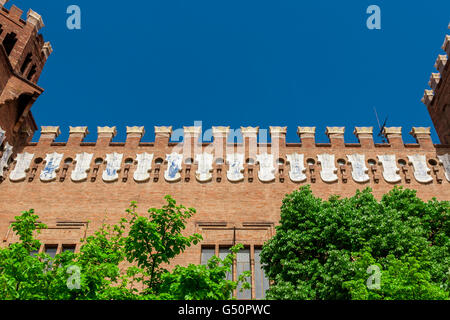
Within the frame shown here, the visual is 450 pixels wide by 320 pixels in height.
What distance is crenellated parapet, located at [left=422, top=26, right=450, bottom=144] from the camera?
23.0 metres

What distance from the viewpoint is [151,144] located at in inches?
874

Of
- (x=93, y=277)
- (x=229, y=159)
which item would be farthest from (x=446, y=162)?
(x=93, y=277)

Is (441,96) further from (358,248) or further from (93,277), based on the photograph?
(93,277)

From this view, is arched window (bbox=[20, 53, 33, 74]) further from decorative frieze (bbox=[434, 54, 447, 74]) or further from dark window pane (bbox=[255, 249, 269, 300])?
decorative frieze (bbox=[434, 54, 447, 74])

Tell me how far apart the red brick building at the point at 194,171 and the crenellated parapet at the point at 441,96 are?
0.10m

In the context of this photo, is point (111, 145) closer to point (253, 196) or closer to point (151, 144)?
point (151, 144)

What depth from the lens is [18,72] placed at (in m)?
22.2

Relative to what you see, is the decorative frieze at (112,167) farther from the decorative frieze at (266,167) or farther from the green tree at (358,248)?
the green tree at (358,248)

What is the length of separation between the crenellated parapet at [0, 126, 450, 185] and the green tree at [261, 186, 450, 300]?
17.2 ft

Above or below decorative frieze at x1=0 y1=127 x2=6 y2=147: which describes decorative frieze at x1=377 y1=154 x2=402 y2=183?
below

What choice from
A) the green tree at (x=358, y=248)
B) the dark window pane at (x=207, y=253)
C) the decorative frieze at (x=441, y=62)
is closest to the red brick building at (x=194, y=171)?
the dark window pane at (x=207, y=253)

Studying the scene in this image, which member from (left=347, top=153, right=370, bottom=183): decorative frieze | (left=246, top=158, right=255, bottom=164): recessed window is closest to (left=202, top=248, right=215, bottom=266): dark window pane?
(left=246, top=158, right=255, bottom=164): recessed window

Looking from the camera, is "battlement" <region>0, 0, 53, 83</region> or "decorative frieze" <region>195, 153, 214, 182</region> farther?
Result: "battlement" <region>0, 0, 53, 83</region>
